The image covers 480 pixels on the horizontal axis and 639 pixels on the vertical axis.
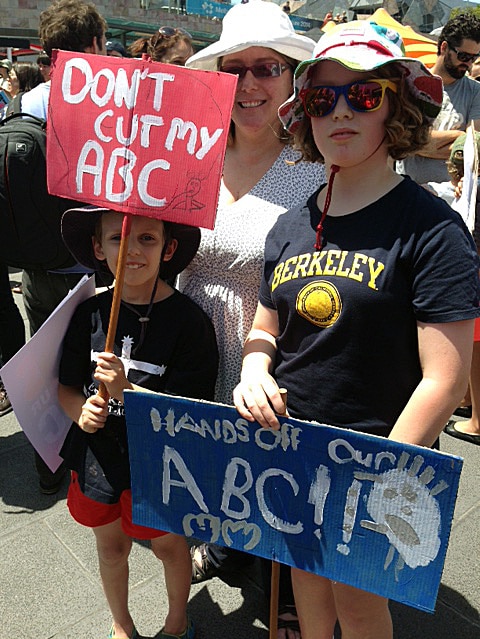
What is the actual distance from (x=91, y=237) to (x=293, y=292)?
710 millimetres

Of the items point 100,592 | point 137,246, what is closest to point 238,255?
point 137,246

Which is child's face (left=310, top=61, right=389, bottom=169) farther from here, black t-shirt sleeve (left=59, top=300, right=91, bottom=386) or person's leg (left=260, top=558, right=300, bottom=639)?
person's leg (left=260, top=558, right=300, bottom=639)

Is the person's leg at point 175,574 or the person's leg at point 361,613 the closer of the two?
the person's leg at point 361,613

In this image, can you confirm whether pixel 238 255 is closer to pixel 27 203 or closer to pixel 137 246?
pixel 137 246

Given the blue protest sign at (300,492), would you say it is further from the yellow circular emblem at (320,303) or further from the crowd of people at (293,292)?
the yellow circular emblem at (320,303)

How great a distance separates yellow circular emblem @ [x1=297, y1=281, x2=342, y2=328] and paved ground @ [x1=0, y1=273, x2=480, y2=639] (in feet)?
4.24

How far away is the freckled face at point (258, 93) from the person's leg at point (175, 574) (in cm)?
128

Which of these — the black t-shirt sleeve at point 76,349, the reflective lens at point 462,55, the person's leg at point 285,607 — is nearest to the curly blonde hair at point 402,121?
the black t-shirt sleeve at point 76,349

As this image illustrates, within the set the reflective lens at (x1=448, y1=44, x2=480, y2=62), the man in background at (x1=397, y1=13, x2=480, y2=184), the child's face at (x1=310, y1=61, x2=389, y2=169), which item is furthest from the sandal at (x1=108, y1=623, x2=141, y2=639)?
the reflective lens at (x1=448, y1=44, x2=480, y2=62)

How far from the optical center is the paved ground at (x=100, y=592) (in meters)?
2.02

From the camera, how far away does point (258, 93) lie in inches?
67.8

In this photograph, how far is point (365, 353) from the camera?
1.32 m

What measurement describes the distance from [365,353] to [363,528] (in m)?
0.38

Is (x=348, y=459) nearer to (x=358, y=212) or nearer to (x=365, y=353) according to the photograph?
(x=365, y=353)
